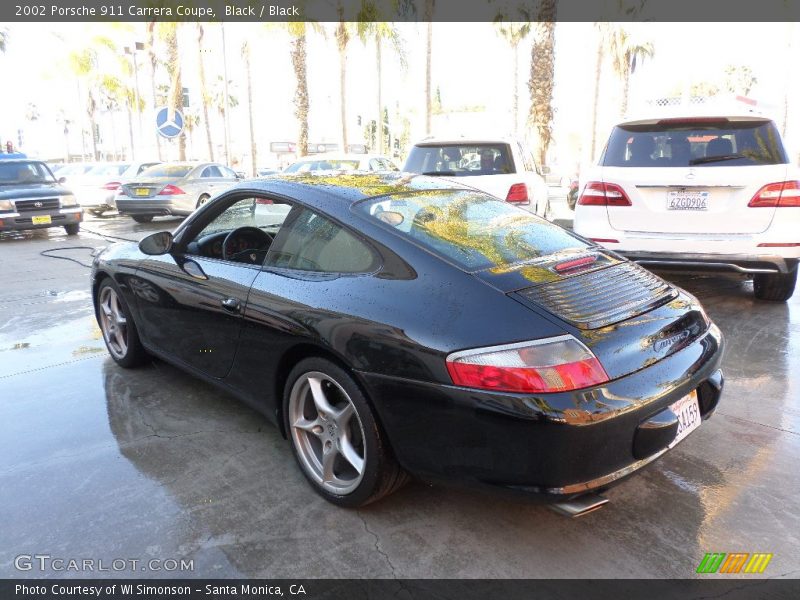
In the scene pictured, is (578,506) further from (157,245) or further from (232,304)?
(157,245)

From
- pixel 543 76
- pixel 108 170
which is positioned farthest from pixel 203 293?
pixel 108 170

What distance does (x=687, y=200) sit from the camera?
5309 mm

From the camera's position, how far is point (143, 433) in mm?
3582

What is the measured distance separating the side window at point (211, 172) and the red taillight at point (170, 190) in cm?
108

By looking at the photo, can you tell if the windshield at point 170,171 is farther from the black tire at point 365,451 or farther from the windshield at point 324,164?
the black tire at point 365,451

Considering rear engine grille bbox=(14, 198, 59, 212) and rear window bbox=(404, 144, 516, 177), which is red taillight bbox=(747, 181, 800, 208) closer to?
rear window bbox=(404, 144, 516, 177)

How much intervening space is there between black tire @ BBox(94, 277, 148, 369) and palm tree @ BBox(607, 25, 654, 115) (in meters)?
25.7

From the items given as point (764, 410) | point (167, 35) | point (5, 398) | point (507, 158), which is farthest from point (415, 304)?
point (167, 35)

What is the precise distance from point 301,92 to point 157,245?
21739 mm

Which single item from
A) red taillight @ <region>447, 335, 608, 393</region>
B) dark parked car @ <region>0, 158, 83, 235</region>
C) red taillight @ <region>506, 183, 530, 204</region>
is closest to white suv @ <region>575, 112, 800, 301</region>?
red taillight @ <region>506, 183, 530, 204</region>

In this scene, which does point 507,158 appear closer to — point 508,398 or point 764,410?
point 764,410

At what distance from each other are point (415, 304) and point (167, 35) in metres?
25.5

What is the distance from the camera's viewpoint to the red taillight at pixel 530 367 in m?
2.18

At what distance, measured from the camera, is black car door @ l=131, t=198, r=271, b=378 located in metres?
3.25
